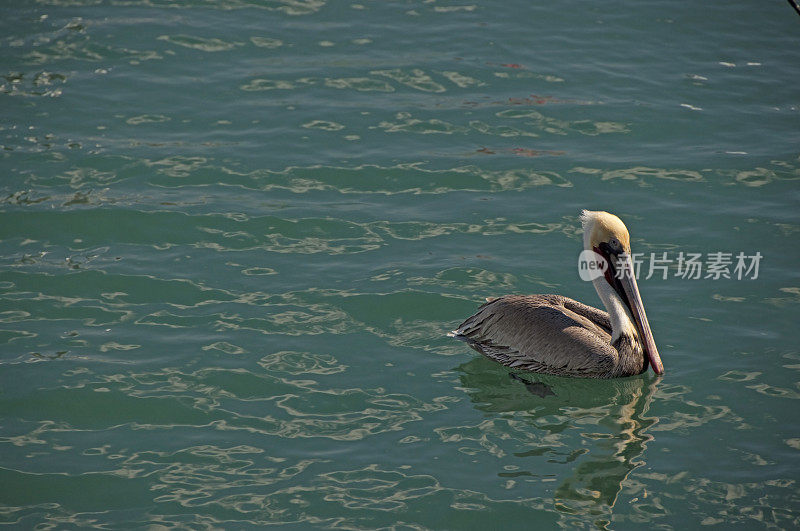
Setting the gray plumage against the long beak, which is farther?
the gray plumage

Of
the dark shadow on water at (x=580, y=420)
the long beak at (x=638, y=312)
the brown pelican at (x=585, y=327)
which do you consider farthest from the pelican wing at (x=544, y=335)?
the long beak at (x=638, y=312)

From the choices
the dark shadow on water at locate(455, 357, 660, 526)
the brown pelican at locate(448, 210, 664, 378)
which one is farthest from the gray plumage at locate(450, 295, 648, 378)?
the dark shadow on water at locate(455, 357, 660, 526)

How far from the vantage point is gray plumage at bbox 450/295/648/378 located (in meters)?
7.89

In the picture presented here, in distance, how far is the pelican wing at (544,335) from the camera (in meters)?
7.91

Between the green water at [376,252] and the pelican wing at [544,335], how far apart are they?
0.21 meters

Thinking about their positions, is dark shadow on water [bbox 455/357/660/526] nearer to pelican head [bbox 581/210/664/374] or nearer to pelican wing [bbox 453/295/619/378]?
pelican wing [bbox 453/295/619/378]

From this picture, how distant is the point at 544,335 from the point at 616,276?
0.73 meters

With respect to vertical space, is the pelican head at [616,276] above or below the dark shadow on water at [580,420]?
above

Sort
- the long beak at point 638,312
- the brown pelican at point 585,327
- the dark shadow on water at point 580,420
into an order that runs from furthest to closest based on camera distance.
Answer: the brown pelican at point 585,327
the long beak at point 638,312
the dark shadow on water at point 580,420

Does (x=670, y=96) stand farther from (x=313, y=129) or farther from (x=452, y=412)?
(x=452, y=412)

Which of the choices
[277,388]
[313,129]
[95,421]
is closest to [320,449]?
[277,388]

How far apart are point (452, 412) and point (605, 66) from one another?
636 cm

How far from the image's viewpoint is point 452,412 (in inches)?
297

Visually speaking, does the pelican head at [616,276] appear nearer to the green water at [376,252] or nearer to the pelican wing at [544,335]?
the pelican wing at [544,335]
